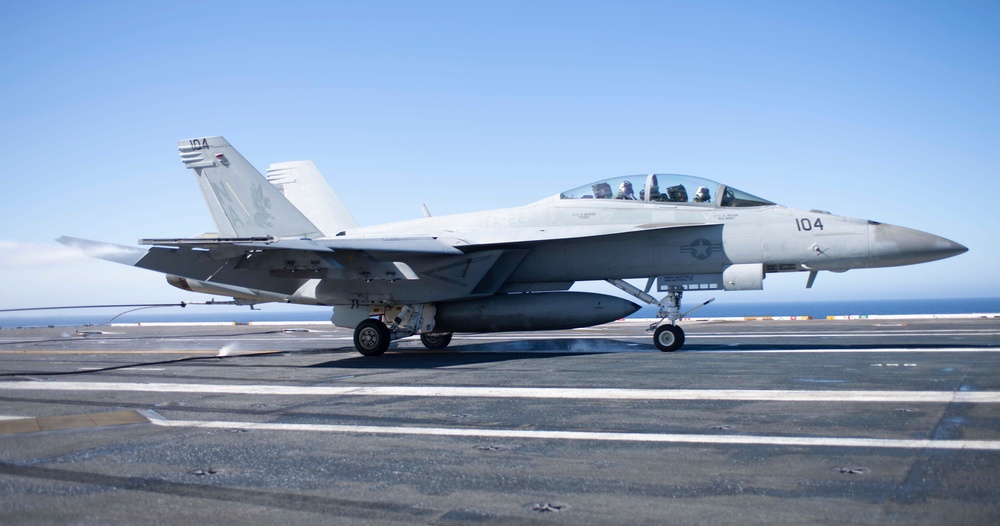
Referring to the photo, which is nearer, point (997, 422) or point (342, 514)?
point (342, 514)

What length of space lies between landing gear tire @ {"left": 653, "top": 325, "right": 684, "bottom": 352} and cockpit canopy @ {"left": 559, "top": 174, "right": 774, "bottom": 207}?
2.51 m

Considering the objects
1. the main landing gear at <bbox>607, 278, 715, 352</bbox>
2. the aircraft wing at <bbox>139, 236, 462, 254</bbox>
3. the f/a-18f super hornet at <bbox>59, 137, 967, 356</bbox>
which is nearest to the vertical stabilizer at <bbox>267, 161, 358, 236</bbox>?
the f/a-18f super hornet at <bbox>59, 137, 967, 356</bbox>

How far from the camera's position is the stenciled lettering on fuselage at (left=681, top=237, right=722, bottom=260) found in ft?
43.8

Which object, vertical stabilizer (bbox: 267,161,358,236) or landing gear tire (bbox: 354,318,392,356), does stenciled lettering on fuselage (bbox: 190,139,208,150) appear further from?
landing gear tire (bbox: 354,318,392,356)

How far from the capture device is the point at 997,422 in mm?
6039

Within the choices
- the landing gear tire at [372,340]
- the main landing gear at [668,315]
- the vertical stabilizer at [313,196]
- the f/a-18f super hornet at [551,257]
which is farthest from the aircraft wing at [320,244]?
the vertical stabilizer at [313,196]

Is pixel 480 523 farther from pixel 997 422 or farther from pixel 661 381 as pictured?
pixel 661 381

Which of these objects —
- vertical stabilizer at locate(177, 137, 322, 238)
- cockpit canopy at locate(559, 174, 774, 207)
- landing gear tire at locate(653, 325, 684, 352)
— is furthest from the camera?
vertical stabilizer at locate(177, 137, 322, 238)

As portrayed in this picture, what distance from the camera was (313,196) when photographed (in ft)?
65.2

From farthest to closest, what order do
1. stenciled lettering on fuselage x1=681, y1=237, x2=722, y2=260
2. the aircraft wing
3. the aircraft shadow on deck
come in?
stenciled lettering on fuselage x1=681, y1=237, x2=722, y2=260 → the aircraft shadow on deck → the aircraft wing

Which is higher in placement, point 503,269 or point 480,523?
point 503,269

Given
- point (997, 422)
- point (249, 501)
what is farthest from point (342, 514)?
point (997, 422)

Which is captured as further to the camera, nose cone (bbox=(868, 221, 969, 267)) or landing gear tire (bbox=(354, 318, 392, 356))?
landing gear tire (bbox=(354, 318, 392, 356))

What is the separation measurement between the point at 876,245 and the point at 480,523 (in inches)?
427
